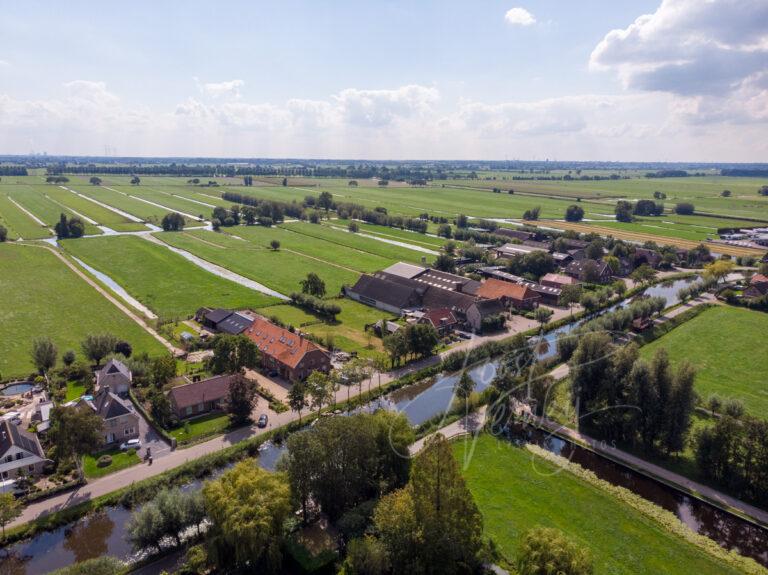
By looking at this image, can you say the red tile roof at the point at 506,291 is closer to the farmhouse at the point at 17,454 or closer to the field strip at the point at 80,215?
the farmhouse at the point at 17,454

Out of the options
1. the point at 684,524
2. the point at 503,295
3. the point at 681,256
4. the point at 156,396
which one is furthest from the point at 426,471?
the point at 681,256

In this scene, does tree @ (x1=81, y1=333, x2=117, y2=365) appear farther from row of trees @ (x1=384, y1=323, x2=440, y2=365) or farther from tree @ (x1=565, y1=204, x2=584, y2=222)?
tree @ (x1=565, y1=204, x2=584, y2=222)

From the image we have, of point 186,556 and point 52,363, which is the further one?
point 52,363

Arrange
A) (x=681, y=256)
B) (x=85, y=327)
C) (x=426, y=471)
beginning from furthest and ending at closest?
(x=681, y=256), (x=85, y=327), (x=426, y=471)

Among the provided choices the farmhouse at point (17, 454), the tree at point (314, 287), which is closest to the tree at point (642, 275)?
the tree at point (314, 287)

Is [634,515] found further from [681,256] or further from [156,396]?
[681,256]
